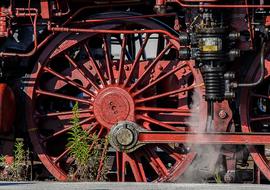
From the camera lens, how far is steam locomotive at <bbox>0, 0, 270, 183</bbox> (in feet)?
26.4

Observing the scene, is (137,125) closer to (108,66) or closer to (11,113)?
(108,66)

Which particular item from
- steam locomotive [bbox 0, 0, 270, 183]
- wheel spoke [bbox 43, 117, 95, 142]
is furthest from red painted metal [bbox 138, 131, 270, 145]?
wheel spoke [bbox 43, 117, 95, 142]

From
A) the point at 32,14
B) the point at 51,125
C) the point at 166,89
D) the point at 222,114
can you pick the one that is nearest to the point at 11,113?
the point at 51,125

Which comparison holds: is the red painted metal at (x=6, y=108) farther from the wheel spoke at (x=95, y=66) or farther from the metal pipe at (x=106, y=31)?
the wheel spoke at (x=95, y=66)

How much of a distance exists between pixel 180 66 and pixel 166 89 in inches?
Result: 17.4

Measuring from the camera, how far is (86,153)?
27.1 feet

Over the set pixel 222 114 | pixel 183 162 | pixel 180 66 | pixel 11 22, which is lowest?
pixel 183 162

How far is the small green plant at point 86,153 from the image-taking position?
827cm

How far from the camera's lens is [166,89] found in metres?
8.83

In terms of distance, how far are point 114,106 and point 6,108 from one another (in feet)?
4.11

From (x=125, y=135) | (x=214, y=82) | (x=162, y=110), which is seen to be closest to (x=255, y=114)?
(x=214, y=82)

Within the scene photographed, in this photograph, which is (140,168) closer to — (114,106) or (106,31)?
(114,106)

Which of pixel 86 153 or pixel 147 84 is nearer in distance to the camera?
pixel 86 153

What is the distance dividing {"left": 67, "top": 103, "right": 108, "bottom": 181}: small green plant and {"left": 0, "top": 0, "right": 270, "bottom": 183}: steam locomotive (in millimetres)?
69
